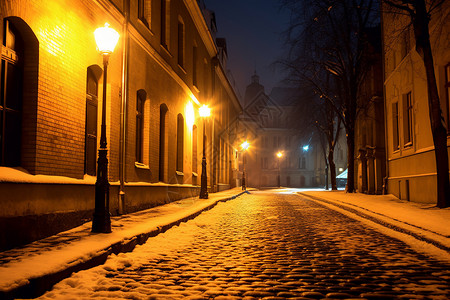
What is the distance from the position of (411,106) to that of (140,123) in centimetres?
1017

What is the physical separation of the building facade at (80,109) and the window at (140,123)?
31 millimetres

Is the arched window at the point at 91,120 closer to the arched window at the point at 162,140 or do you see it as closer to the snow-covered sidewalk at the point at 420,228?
the arched window at the point at 162,140

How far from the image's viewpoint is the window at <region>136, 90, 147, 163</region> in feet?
43.0

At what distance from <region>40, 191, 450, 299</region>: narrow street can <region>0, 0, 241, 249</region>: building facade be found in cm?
182

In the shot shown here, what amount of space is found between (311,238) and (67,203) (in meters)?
4.40

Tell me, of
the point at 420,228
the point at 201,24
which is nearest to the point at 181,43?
the point at 201,24

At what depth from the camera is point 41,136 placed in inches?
291

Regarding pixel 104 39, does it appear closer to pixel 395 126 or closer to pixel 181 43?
pixel 181 43

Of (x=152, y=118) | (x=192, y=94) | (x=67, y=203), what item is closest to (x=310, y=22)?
(x=192, y=94)

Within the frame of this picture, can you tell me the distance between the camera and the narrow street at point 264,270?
423 centimetres

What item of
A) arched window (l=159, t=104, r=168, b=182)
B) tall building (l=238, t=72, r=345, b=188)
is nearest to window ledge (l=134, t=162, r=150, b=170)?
arched window (l=159, t=104, r=168, b=182)

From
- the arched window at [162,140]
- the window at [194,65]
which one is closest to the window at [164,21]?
the arched window at [162,140]

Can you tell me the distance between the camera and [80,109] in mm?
8844

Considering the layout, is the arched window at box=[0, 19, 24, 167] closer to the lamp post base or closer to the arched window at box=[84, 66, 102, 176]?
the lamp post base
